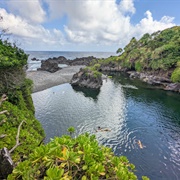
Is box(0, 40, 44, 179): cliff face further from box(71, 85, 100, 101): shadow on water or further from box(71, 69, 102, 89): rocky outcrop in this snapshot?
box(71, 69, 102, 89): rocky outcrop

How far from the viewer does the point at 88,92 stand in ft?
190

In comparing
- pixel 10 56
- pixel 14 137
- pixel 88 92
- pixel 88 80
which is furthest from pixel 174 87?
pixel 14 137

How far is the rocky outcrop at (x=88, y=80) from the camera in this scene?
63750 mm

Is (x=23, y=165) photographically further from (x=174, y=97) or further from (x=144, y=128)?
(x=174, y=97)

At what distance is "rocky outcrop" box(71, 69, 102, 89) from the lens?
63.8 m

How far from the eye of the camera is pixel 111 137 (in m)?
28.7

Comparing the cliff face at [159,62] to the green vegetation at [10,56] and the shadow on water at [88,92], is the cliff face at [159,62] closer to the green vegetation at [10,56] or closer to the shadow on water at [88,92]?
the shadow on water at [88,92]

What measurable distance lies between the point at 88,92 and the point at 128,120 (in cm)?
2504

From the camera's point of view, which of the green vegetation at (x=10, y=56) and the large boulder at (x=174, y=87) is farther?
the large boulder at (x=174, y=87)

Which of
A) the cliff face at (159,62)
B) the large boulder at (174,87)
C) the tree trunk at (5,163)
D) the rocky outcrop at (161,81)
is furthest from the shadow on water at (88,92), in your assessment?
the tree trunk at (5,163)

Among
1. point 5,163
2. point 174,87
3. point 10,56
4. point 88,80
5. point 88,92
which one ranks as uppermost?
point 10,56

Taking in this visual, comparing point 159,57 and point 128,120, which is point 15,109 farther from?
point 159,57

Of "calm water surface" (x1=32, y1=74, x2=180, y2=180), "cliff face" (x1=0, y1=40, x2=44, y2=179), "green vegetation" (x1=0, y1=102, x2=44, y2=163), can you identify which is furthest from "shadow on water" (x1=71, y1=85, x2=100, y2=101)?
"green vegetation" (x1=0, y1=102, x2=44, y2=163)

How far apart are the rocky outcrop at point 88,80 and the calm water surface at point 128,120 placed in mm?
5487
